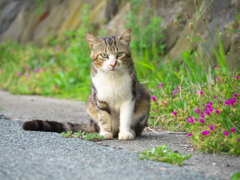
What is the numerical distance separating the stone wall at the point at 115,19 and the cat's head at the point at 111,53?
36.0 inches

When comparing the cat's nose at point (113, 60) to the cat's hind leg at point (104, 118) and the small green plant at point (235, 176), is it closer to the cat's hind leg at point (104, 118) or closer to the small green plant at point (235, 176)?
the cat's hind leg at point (104, 118)

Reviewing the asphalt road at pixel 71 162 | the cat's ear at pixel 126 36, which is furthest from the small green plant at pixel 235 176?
the cat's ear at pixel 126 36

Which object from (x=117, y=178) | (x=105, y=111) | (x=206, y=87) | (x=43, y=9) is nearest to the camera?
(x=117, y=178)

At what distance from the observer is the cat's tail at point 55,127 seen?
14.7 feet

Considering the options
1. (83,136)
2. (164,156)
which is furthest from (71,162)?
(83,136)

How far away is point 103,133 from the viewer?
4375mm

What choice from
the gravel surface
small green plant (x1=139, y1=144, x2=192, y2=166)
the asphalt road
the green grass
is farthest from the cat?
small green plant (x1=139, y1=144, x2=192, y2=166)

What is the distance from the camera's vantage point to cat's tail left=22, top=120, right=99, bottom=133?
14.7ft

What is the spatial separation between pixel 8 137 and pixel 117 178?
182cm

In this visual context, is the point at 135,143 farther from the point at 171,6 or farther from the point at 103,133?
the point at 171,6

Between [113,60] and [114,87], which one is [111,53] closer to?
[113,60]

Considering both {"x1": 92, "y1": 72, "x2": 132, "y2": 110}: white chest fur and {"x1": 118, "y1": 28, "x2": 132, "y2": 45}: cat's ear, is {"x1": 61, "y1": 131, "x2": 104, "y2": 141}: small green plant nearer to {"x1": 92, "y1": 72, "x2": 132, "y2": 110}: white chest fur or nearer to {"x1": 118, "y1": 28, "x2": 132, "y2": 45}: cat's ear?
{"x1": 92, "y1": 72, "x2": 132, "y2": 110}: white chest fur

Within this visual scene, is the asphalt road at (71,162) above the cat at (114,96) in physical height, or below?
below

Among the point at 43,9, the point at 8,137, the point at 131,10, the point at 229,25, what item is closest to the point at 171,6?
the point at 131,10
